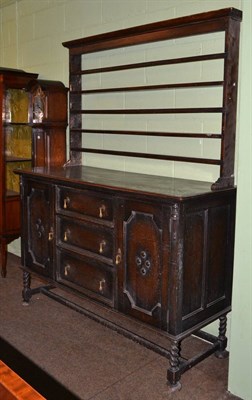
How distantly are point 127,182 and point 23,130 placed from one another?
197cm

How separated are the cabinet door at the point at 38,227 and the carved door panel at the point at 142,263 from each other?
31.2 inches

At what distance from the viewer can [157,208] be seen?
2352mm

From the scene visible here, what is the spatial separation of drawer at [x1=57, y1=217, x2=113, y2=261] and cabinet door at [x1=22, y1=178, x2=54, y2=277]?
0.42ft

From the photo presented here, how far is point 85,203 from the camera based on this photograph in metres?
2.83

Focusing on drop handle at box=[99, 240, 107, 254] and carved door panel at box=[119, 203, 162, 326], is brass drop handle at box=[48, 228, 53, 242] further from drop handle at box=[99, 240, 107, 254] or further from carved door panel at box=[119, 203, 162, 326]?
carved door panel at box=[119, 203, 162, 326]

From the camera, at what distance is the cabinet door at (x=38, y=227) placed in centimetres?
317

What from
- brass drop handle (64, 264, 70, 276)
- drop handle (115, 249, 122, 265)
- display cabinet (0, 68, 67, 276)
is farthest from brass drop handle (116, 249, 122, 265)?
display cabinet (0, 68, 67, 276)

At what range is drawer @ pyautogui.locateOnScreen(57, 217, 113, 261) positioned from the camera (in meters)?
2.71

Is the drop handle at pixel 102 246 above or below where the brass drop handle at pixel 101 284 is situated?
above

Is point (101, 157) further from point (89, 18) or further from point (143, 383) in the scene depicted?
point (143, 383)

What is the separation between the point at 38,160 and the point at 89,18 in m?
1.26

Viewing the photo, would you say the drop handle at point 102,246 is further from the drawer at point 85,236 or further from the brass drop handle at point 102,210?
the brass drop handle at point 102,210

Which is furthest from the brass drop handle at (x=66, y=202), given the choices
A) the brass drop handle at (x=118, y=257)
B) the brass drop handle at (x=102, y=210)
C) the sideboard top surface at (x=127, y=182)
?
the brass drop handle at (x=118, y=257)

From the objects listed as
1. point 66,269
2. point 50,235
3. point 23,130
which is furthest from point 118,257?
point 23,130
